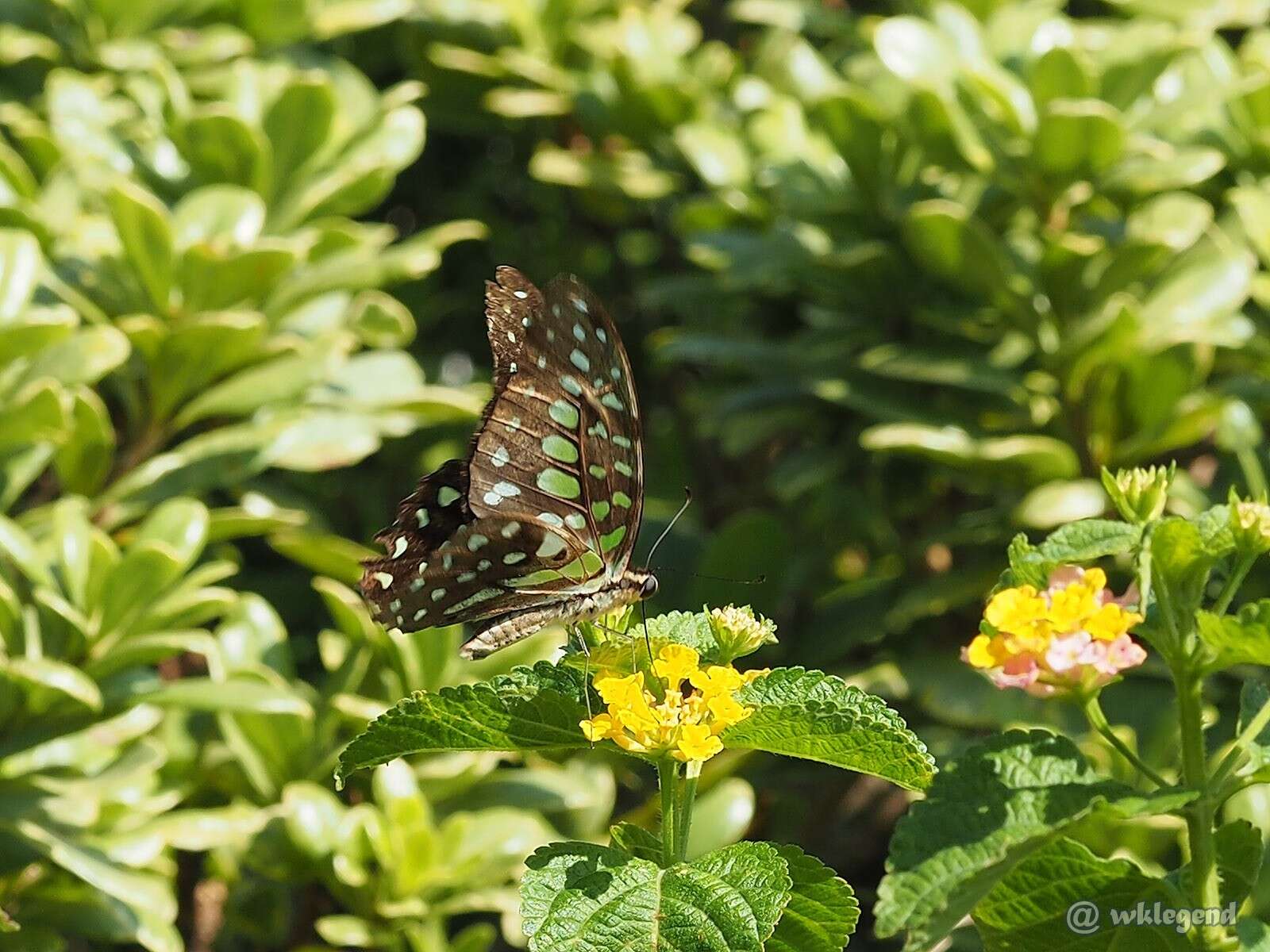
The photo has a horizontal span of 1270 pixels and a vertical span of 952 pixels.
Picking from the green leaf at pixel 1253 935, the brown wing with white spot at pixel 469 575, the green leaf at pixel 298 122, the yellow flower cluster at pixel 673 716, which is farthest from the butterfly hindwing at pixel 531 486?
the green leaf at pixel 298 122

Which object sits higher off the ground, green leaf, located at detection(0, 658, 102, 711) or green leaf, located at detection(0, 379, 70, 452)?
green leaf, located at detection(0, 379, 70, 452)

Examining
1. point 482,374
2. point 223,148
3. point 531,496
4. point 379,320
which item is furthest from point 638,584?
point 482,374

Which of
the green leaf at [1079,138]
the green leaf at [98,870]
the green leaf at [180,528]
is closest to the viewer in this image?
the green leaf at [98,870]

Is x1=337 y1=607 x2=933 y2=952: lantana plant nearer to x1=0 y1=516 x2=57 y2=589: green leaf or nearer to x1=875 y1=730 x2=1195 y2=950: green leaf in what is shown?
x1=875 y1=730 x2=1195 y2=950: green leaf

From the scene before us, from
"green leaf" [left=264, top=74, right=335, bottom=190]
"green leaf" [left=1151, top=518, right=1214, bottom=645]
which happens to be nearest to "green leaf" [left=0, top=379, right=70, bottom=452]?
"green leaf" [left=264, top=74, right=335, bottom=190]

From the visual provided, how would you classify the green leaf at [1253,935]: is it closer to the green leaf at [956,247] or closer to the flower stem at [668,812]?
the flower stem at [668,812]

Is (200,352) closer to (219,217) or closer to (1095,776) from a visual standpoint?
(219,217)
